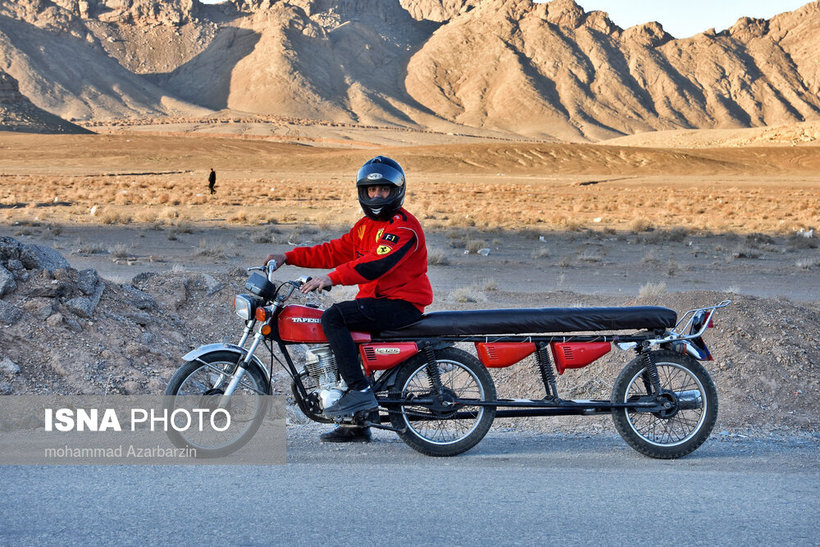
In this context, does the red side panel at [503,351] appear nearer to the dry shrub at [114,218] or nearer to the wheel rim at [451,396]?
the wheel rim at [451,396]

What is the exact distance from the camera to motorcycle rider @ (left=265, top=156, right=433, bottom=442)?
18.5 ft

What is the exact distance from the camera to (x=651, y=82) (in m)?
189

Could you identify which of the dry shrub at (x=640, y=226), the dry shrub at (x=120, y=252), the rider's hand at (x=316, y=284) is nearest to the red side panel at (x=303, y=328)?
the rider's hand at (x=316, y=284)

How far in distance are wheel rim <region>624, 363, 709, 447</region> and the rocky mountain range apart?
163443 millimetres

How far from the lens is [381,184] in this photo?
5.83 meters

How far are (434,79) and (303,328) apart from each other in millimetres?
189792

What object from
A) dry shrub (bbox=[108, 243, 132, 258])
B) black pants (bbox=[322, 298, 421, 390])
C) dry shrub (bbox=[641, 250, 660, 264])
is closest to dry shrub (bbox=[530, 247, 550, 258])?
dry shrub (bbox=[641, 250, 660, 264])

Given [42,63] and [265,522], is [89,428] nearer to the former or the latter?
[265,522]

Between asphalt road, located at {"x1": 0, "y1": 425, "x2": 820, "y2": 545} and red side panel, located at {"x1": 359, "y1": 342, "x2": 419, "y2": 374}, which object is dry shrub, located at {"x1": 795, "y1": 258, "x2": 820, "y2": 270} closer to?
asphalt road, located at {"x1": 0, "y1": 425, "x2": 820, "y2": 545}

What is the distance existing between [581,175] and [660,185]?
47.4 ft

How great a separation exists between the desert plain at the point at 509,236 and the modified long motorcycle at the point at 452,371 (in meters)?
1.49

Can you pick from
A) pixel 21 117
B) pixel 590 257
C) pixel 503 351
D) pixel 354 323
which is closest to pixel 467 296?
pixel 590 257

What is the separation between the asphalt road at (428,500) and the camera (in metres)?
4.38

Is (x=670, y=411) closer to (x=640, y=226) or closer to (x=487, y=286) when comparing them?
(x=487, y=286)
